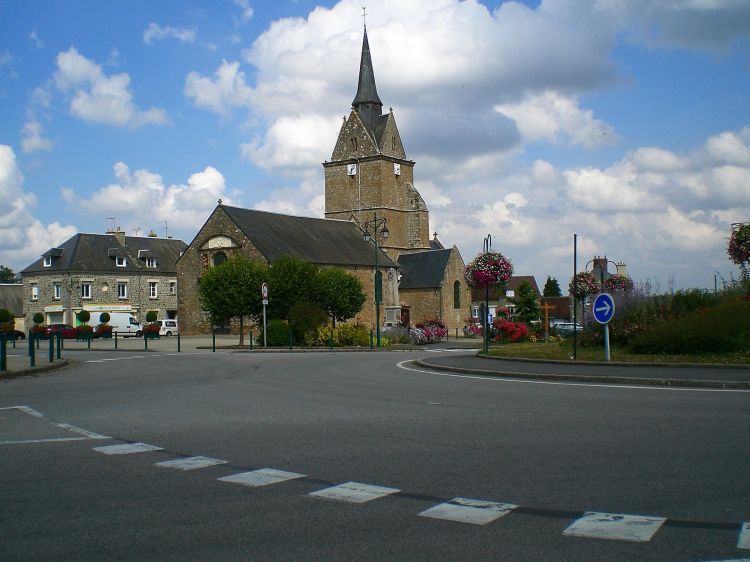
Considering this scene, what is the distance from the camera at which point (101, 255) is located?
68.8 metres

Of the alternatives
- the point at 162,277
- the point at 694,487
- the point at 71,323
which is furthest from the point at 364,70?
the point at 694,487

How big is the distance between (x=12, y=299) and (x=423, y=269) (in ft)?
153

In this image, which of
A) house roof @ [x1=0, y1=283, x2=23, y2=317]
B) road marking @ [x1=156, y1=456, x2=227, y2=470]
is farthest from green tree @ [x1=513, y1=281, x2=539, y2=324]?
road marking @ [x1=156, y1=456, x2=227, y2=470]

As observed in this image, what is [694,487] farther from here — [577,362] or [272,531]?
[577,362]

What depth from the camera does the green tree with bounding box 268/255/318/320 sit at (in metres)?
39.6

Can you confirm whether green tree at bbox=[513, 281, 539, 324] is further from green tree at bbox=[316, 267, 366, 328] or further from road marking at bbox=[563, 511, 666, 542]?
road marking at bbox=[563, 511, 666, 542]

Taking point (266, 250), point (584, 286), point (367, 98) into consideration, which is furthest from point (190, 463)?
point (367, 98)

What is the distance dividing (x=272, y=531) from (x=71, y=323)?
2574 inches

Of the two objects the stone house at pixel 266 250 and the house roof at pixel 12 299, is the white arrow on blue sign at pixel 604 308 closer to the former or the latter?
the stone house at pixel 266 250

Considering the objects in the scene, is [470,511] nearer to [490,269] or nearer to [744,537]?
[744,537]

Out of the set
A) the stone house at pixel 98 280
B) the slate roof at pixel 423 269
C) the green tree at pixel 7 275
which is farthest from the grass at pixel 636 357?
the green tree at pixel 7 275

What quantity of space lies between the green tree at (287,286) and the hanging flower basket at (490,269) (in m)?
15.9

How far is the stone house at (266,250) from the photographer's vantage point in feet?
186

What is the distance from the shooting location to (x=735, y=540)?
4844 millimetres
